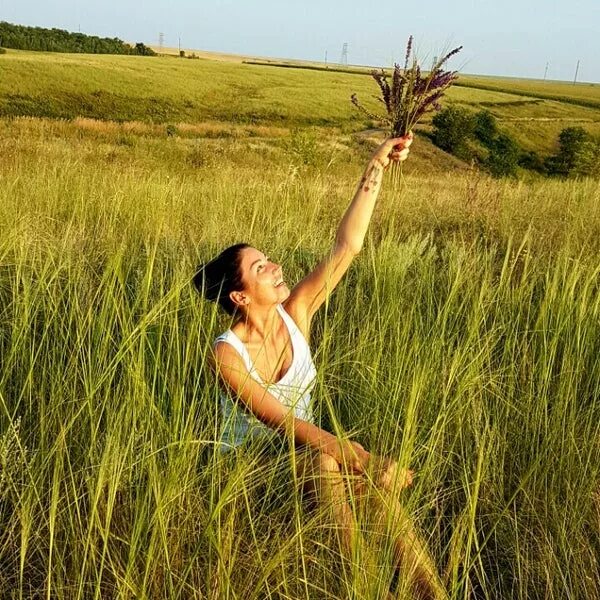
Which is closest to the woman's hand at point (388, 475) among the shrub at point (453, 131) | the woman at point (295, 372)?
the woman at point (295, 372)

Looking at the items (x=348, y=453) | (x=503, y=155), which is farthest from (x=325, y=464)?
(x=503, y=155)

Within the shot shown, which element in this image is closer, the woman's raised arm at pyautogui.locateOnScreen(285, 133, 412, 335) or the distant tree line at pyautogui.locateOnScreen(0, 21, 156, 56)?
the woman's raised arm at pyautogui.locateOnScreen(285, 133, 412, 335)

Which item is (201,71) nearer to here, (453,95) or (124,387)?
(453,95)

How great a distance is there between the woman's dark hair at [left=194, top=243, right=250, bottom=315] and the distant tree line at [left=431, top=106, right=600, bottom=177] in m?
36.2

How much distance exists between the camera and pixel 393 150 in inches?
87.3

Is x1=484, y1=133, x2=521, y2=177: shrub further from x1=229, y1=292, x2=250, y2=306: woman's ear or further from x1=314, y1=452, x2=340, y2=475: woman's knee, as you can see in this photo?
x1=314, y1=452, x2=340, y2=475: woman's knee

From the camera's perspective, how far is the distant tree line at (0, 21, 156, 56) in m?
74.3

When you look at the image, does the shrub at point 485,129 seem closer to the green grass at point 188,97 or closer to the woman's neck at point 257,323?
the green grass at point 188,97

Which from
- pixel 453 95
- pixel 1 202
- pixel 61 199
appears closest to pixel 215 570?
pixel 1 202

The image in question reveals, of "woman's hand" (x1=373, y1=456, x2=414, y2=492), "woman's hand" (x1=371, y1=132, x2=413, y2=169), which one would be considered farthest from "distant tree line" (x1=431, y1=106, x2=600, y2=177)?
"woman's hand" (x1=373, y1=456, x2=414, y2=492)

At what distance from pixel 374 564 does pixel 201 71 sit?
62.0 m

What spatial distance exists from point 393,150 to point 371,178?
6.8 inches

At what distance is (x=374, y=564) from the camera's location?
1.26 meters

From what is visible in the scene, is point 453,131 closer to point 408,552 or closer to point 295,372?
point 295,372
